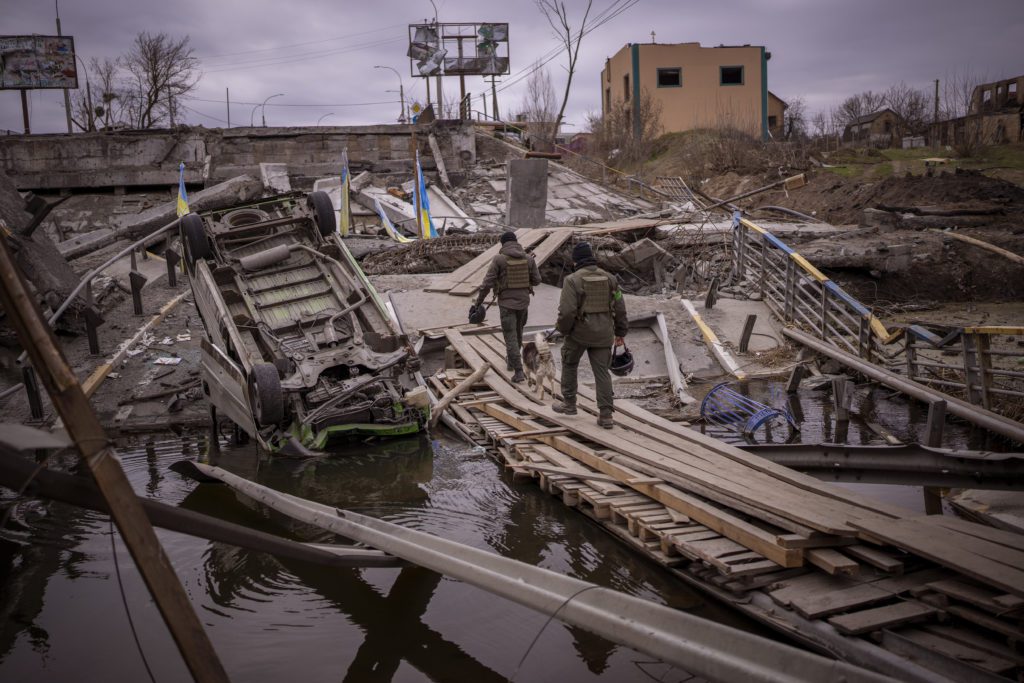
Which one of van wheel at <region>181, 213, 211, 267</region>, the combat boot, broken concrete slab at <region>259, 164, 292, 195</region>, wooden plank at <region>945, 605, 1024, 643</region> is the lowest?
wooden plank at <region>945, 605, 1024, 643</region>

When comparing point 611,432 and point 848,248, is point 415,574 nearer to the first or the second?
point 611,432

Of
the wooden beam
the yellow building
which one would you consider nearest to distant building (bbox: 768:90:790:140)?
the yellow building

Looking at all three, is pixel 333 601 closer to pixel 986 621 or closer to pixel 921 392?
pixel 986 621

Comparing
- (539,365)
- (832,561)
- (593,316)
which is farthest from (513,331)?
(832,561)

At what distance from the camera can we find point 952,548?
4.29 meters

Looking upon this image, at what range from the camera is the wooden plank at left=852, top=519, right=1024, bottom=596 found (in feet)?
12.7

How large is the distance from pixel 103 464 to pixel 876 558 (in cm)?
414

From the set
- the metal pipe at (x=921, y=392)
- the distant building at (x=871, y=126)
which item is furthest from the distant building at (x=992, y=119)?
the metal pipe at (x=921, y=392)

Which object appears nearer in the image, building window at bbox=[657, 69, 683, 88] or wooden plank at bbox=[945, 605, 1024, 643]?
wooden plank at bbox=[945, 605, 1024, 643]

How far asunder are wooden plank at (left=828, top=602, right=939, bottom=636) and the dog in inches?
200

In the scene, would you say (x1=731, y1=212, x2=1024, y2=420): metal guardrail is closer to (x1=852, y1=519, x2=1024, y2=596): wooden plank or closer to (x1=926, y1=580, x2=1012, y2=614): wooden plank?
(x1=852, y1=519, x2=1024, y2=596): wooden plank

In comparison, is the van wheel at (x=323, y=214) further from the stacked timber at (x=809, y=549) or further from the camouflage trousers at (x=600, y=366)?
the stacked timber at (x=809, y=549)

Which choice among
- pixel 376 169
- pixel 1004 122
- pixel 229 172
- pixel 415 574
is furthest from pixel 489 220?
pixel 1004 122

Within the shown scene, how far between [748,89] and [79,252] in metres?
33.1
